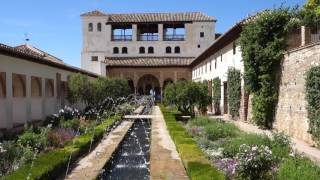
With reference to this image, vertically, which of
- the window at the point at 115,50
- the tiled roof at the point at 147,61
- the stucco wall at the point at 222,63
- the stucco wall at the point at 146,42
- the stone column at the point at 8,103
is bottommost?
the stone column at the point at 8,103

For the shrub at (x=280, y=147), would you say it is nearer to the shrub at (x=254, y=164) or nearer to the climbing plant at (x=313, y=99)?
the climbing plant at (x=313, y=99)

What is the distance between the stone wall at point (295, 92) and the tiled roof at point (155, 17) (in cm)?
3891

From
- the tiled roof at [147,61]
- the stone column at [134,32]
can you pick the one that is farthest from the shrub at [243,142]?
the stone column at [134,32]

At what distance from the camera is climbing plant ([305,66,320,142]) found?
12.8m

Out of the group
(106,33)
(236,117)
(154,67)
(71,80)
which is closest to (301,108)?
(236,117)

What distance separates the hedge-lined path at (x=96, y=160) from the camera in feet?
32.0

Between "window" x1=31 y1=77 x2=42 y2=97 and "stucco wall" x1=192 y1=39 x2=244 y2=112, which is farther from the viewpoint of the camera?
"stucco wall" x1=192 y1=39 x2=244 y2=112

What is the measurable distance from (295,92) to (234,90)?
8187mm

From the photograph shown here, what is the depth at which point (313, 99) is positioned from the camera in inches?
519

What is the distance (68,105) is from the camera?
2861 centimetres

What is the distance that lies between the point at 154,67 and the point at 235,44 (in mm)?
29448

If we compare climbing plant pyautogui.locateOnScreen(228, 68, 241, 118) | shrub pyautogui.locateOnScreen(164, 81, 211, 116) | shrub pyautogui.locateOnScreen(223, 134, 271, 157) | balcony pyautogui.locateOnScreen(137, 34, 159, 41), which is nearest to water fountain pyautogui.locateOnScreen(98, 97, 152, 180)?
shrub pyautogui.locateOnScreen(223, 134, 271, 157)

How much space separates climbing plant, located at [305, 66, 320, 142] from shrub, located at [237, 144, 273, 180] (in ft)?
18.6

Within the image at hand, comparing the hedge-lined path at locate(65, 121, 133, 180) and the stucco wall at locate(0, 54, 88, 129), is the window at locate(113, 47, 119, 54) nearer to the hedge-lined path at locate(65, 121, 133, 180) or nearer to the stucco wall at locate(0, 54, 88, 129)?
the stucco wall at locate(0, 54, 88, 129)
